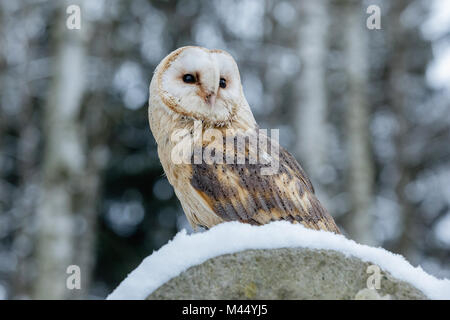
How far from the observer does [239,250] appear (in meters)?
2.47

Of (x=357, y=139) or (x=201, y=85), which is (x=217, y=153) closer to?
(x=201, y=85)

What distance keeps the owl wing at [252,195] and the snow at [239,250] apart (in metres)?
0.52

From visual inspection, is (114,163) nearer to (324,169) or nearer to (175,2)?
(175,2)

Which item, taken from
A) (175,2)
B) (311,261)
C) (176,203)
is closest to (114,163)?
(176,203)

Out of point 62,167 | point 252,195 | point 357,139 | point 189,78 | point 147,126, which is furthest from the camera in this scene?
point 147,126

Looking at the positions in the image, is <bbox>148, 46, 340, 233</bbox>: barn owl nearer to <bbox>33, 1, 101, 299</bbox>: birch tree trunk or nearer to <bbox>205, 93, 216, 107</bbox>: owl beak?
<bbox>205, 93, 216, 107</bbox>: owl beak

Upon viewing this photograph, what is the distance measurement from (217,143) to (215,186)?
0.32m

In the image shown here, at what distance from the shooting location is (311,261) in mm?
2461

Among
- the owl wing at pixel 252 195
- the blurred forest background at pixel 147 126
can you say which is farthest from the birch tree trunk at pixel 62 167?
the owl wing at pixel 252 195

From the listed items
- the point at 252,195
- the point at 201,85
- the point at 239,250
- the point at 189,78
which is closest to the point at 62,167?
the point at 189,78

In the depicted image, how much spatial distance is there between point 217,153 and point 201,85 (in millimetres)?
454

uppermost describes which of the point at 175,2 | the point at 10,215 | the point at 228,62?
the point at 175,2

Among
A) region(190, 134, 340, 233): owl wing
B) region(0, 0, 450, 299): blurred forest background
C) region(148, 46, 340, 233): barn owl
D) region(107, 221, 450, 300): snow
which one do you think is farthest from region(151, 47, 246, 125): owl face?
region(0, 0, 450, 299): blurred forest background

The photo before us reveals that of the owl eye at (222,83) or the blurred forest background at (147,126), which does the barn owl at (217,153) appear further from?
the blurred forest background at (147,126)
